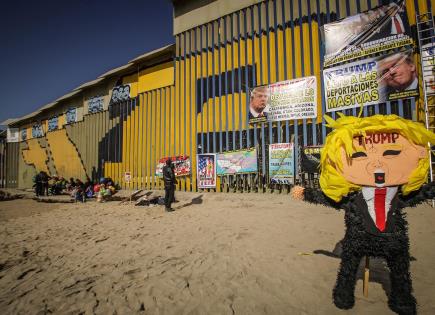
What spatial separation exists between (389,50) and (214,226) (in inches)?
314

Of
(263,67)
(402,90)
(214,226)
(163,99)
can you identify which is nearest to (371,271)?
(214,226)

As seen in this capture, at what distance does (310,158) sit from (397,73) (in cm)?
370

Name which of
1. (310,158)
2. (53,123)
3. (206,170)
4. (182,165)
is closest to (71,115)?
(53,123)

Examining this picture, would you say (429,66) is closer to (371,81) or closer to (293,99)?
(371,81)

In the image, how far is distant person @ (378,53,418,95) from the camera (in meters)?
7.45

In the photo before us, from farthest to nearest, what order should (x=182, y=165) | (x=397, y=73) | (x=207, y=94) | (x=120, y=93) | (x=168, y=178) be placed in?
(x=120, y=93) → (x=182, y=165) → (x=207, y=94) → (x=168, y=178) → (x=397, y=73)

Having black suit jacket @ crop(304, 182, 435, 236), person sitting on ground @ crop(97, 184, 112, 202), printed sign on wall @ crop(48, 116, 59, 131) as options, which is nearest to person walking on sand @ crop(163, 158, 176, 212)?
person sitting on ground @ crop(97, 184, 112, 202)

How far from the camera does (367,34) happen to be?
8.23 meters

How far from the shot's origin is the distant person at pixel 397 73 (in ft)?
24.4

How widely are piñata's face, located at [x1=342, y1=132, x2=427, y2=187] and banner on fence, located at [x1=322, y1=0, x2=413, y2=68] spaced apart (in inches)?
307

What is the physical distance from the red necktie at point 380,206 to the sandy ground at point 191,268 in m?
0.78

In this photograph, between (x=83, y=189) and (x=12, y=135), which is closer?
(x=83, y=189)

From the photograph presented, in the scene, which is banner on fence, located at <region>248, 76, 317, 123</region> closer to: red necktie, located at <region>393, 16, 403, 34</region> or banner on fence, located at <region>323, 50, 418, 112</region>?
banner on fence, located at <region>323, 50, 418, 112</region>

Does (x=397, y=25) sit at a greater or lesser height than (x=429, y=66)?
greater
